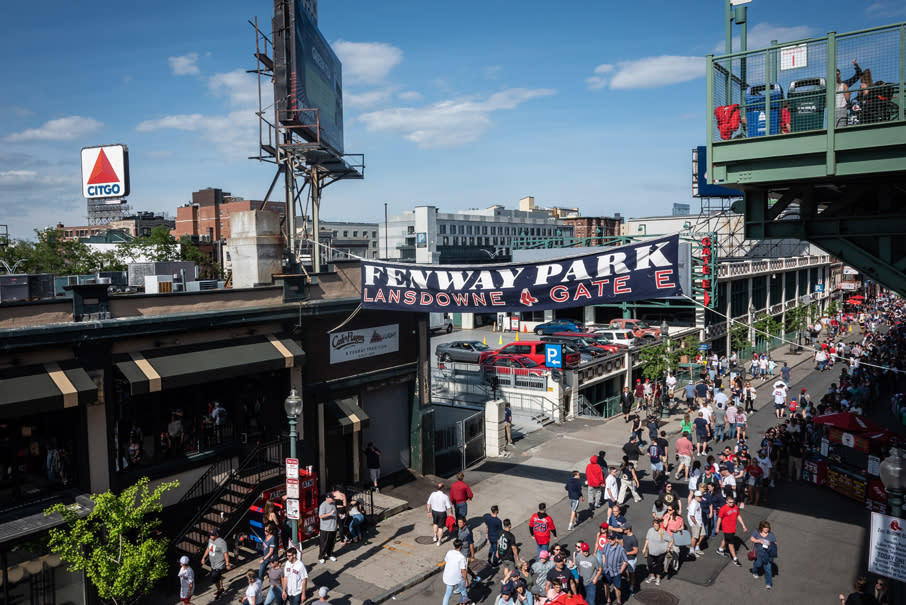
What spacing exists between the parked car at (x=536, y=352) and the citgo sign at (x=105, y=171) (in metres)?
18.0

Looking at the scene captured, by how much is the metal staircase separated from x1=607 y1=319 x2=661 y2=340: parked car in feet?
90.1

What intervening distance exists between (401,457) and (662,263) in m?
11.4

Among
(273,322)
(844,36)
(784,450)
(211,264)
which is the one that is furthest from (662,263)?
(211,264)

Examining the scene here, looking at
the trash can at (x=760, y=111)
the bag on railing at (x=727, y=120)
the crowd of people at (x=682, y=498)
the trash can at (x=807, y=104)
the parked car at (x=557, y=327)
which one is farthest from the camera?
the parked car at (x=557, y=327)

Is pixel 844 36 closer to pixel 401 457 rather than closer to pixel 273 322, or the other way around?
pixel 273 322

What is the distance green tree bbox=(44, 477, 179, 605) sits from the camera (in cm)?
1062

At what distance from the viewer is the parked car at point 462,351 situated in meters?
33.7

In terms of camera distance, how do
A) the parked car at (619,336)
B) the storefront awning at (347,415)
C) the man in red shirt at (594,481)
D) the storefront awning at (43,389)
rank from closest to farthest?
the storefront awning at (43,389) → the man in red shirt at (594,481) → the storefront awning at (347,415) → the parked car at (619,336)

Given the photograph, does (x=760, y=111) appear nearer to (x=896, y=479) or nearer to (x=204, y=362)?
(x=896, y=479)

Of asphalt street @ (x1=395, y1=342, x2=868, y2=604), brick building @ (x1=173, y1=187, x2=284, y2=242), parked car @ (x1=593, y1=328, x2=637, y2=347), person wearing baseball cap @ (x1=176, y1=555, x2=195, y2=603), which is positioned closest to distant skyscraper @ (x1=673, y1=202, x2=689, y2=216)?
brick building @ (x1=173, y1=187, x2=284, y2=242)

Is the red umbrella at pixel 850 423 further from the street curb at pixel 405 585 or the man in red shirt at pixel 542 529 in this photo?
the street curb at pixel 405 585

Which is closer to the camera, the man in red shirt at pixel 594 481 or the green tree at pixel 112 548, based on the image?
the green tree at pixel 112 548

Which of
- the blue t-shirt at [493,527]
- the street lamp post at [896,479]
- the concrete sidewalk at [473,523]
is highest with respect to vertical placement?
the street lamp post at [896,479]

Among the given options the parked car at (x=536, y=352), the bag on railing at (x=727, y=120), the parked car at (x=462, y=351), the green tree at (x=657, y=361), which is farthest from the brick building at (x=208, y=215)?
the bag on railing at (x=727, y=120)
